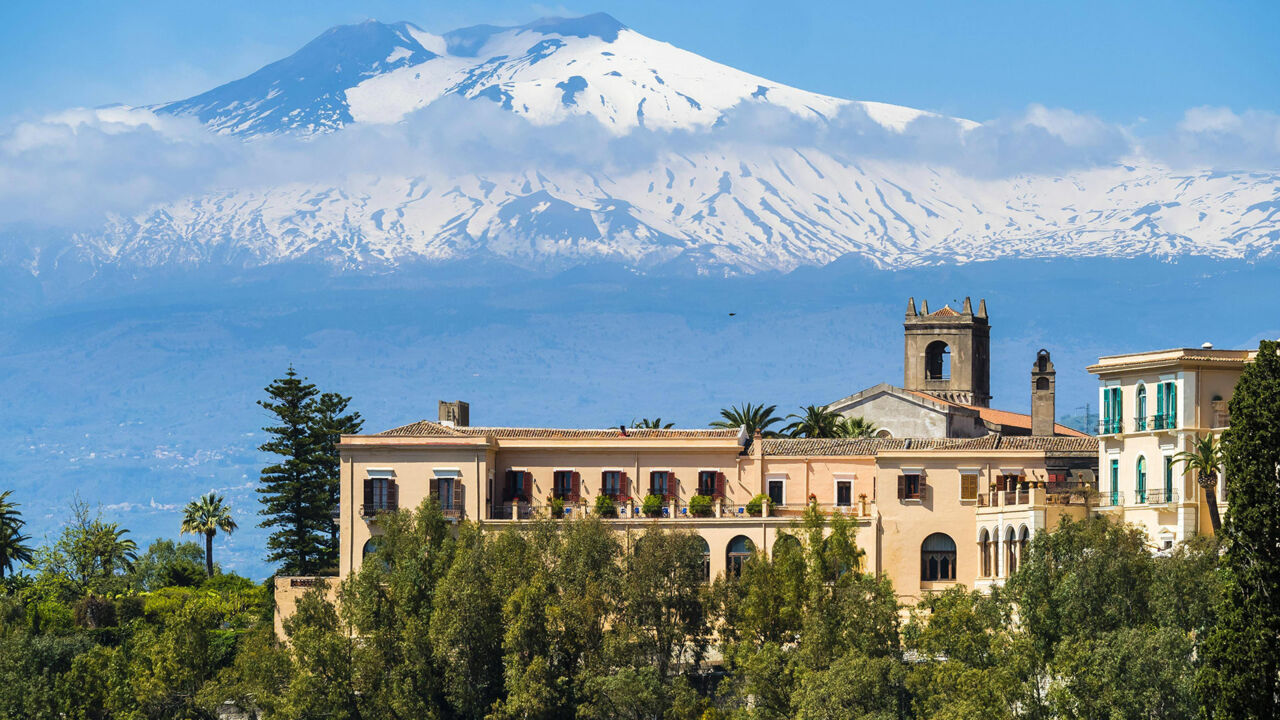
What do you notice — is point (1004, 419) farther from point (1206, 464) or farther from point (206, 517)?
point (206, 517)

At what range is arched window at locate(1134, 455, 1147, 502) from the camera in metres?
74.1

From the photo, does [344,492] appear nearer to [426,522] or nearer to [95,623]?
[426,522]

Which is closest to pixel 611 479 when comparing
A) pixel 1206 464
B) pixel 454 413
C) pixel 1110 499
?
pixel 454 413

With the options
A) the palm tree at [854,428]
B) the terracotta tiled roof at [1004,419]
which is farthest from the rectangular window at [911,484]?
the terracotta tiled roof at [1004,419]

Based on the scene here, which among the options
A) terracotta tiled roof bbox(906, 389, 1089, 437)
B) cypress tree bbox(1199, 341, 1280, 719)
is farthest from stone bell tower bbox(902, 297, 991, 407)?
cypress tree bbox(1199, 341, 1280, 719)

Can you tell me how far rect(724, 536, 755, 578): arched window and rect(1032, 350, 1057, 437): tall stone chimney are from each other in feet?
56.6

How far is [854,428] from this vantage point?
98000mm

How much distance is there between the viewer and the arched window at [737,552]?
82000 millimetres

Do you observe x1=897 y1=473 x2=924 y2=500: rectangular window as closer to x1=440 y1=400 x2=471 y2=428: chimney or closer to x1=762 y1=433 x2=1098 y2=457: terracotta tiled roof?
x1=762 y1=433 x2=1098 y2=457: terracotta tiled roof

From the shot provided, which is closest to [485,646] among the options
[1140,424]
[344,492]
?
[344,492]

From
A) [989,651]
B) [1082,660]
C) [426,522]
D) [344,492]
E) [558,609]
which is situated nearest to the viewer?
[1082,660]

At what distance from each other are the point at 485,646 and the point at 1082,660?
907 inches

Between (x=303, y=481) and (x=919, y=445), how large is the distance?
3029 cm

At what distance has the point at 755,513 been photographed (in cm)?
8356
